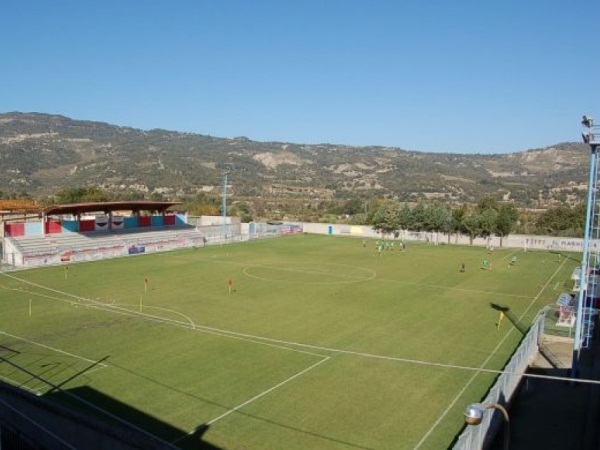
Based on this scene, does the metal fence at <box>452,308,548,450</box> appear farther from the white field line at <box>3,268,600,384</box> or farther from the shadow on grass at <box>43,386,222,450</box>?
the shadow on grass at <box>43,386,222,450</box>

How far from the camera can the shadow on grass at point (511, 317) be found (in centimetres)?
3123

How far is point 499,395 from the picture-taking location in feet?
58.0

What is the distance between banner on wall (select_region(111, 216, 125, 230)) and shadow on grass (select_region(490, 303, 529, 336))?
45.7 metres

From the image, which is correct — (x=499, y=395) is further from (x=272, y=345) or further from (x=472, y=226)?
(x=472, y=226)

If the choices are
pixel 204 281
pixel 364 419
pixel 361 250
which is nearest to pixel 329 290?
pixel 204 281

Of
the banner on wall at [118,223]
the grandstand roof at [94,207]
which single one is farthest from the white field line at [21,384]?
the banner on wall at [118,223]

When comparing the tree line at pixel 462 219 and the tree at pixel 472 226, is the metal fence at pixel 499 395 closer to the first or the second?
the tree at pixel 472 226

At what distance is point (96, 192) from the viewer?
3981 inches

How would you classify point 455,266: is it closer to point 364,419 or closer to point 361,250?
point 361,250

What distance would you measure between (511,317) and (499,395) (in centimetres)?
1762

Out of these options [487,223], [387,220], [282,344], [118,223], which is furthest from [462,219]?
[282,344]

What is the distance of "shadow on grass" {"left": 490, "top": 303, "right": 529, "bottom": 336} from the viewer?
31234 millimetres

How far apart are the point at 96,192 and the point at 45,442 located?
9385 centimetres

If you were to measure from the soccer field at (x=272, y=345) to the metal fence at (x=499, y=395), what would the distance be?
4.34 feet
